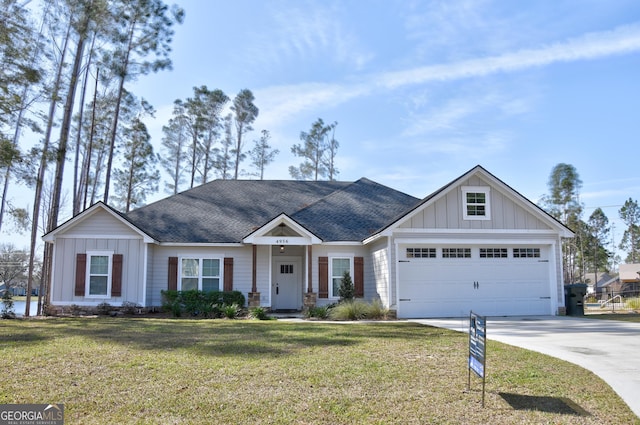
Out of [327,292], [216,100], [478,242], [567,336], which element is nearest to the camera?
[567,336]

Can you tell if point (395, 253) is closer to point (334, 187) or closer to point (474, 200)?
point (474, 200)

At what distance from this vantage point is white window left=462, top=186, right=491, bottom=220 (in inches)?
650

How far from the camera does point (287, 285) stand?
19.7 m

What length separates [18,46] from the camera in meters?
15.1

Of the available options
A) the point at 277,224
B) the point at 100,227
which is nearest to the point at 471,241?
the point at 277,224

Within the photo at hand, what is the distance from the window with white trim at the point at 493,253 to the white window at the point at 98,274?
42.3ft

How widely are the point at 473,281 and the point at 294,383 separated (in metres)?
11.4

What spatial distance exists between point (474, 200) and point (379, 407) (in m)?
12.3

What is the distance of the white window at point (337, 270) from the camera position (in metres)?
18.4

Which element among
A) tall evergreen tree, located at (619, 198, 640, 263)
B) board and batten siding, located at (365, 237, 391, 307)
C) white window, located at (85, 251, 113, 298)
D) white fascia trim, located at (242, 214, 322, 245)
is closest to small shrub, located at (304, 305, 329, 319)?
board and batten siding, located at (365, 237, 391, 307)

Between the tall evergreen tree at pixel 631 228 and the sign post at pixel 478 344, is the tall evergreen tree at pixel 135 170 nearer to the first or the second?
the sign post at pixel 478 344

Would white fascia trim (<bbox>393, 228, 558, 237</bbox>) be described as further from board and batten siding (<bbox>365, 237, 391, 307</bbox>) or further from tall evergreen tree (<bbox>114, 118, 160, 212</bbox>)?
tall evergreen tree (<bbox>114, 118, 160, 212</bbox>)

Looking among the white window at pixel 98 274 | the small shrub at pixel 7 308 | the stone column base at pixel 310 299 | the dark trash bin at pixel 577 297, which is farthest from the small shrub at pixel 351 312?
the small shrub at pixel 7 308

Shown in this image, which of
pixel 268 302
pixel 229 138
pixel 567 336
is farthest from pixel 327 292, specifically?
pixel 229 138
